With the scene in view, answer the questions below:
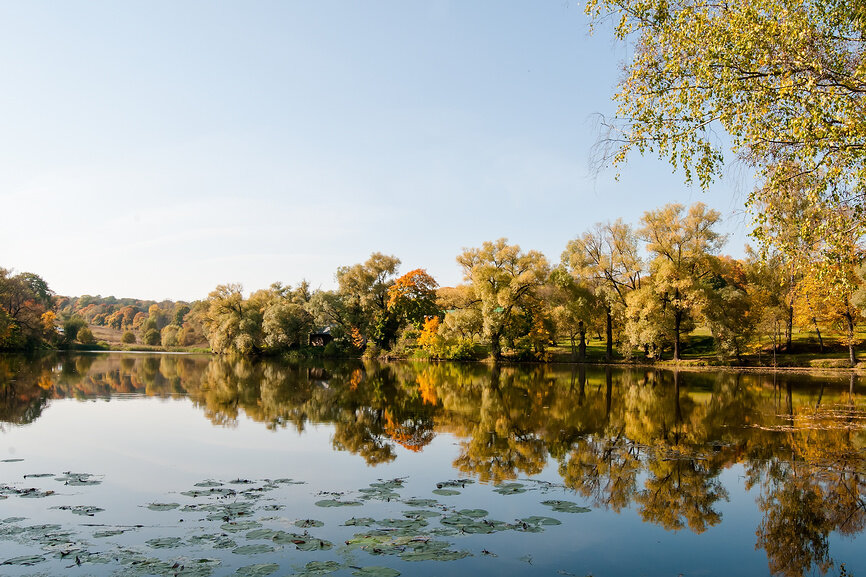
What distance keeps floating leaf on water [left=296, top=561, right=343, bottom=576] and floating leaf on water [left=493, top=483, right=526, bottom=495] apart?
3622 millimetres

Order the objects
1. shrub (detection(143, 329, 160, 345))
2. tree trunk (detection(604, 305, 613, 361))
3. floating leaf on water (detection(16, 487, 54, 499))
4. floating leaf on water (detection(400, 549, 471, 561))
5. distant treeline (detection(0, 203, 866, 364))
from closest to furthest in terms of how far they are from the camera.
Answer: floating leaf on water (detection(400, 549, 471, 561))
floating leaf on water (detection(16, 487, 54, 499))
distant treeline (detection(0, 203, 866, 364))
tree trunk (detection(604, 305, 613, 361))
shrub (detection(143, 329, 160, 345))

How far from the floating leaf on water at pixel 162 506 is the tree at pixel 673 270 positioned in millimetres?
38000

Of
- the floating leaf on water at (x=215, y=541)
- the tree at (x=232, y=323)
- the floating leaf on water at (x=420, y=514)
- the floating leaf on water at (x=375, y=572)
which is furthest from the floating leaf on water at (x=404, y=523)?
the tree at (x=232, y=323)

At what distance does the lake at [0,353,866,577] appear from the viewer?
6.29 meters

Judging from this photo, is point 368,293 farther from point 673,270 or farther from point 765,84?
point 765,84

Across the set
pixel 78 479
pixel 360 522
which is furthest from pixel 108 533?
pixel 78 479

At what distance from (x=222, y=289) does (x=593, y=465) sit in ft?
205

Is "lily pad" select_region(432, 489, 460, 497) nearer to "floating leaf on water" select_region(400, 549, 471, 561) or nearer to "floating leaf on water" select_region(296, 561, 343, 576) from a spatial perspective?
"floating leaf on water" select_region(400, 549, 471, 561)

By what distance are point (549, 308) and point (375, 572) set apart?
43.4 meters

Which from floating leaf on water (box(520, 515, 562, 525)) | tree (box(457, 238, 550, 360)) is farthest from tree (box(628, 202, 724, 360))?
floating leaf on water (box(520, 515, 562, 525))

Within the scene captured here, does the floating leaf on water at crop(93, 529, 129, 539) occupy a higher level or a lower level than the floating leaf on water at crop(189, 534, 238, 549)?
lower

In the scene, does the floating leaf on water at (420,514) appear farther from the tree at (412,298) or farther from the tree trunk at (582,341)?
the tree at (412,298)

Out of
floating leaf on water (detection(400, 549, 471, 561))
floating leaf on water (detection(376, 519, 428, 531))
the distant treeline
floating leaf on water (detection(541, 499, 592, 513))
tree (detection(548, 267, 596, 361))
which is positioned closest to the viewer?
floating leaf on water (detection(400, 549, 471, 561))

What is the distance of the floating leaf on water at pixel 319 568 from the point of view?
5.75m
